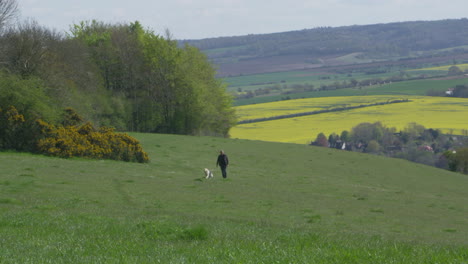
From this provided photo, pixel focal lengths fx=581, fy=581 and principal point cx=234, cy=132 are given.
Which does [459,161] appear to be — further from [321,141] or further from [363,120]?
[363,120]

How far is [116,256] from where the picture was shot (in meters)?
11.4

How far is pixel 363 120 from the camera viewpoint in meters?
128

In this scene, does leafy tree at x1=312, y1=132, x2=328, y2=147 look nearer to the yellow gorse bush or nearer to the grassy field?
the grassy field

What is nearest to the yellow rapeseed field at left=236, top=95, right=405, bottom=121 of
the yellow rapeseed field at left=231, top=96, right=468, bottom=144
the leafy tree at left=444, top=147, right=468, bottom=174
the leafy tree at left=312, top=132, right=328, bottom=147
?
the yellow rapeseed field at left=231, top=96, right=468, bottom=144

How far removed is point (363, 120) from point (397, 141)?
16.7 meters

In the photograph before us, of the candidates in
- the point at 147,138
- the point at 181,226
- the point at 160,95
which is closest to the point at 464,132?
the point at 160,95

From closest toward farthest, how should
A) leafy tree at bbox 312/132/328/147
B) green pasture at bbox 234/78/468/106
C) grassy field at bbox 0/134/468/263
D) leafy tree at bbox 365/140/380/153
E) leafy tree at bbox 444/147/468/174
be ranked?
grassy field at bbox 0/134/468/263
leafy tree at bbox 444/147/468/174
leafy tree at bbox 312/132/328/147
leafy tree at bbox 365/140/380/153
green pasture at bbox 234/78/468/106

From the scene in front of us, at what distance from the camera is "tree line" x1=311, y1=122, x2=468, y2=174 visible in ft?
340

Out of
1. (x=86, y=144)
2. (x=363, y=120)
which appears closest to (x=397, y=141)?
(x=363, y=120)

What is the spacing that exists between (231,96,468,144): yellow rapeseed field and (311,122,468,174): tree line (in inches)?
120

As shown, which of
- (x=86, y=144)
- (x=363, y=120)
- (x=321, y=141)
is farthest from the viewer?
(x=363, y=120)

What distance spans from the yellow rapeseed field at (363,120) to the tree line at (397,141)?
304cm

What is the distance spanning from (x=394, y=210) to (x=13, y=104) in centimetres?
3156

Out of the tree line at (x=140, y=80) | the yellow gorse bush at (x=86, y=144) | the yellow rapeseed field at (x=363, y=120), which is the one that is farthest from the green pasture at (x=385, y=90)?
the yellow gorse bush at (x=86, y=144)
